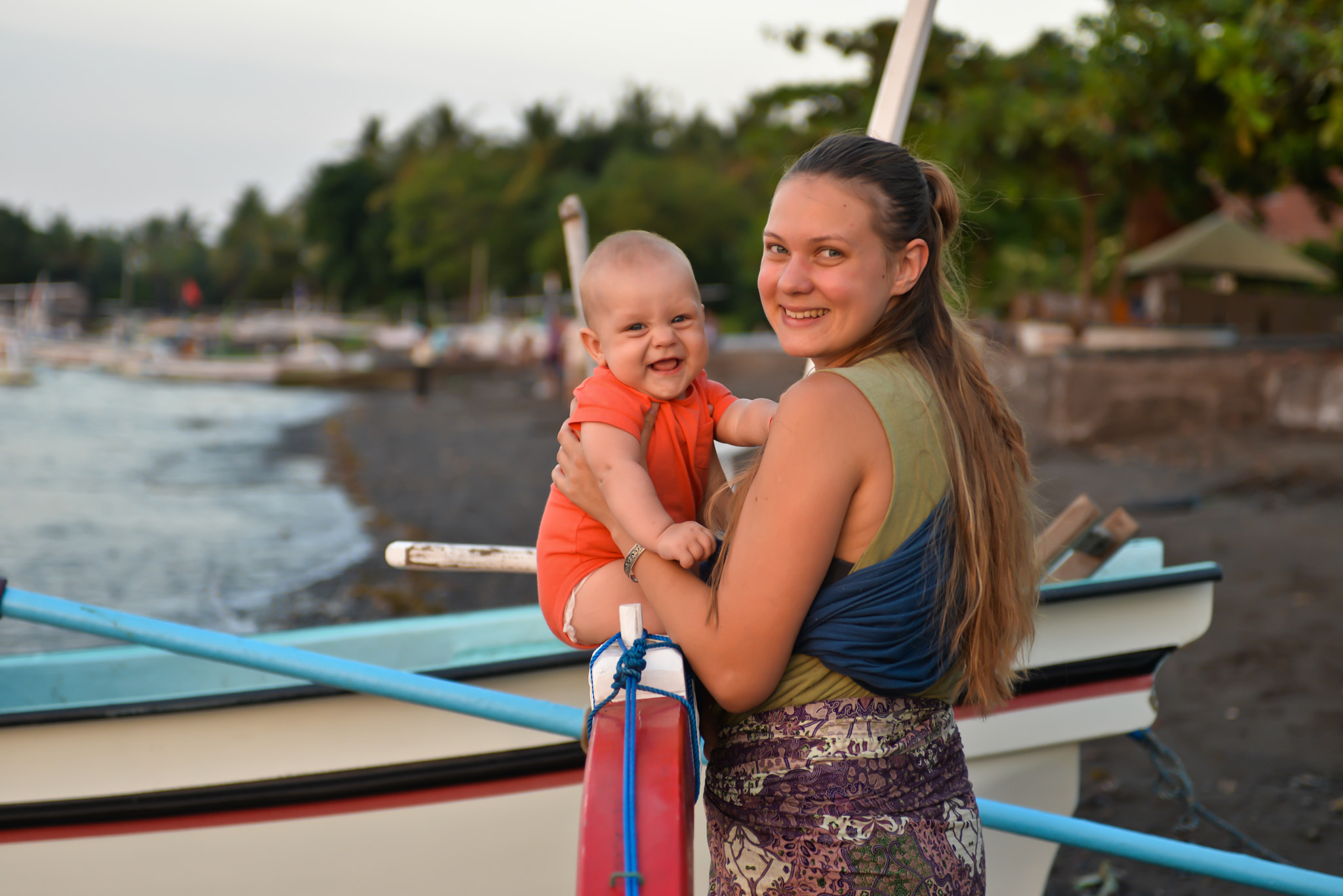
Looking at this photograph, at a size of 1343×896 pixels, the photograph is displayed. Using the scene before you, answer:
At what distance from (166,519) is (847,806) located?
43.9 ft

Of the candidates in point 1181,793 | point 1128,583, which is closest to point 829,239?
point 1128,583

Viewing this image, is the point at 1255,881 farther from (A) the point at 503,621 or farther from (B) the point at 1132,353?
(B) the point at 1132,353

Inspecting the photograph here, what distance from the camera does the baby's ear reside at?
70.1 inches

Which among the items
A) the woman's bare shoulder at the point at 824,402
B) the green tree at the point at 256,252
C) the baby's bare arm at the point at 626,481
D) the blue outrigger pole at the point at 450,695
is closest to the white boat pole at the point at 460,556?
the blue outrigger pole at the point at 450,695

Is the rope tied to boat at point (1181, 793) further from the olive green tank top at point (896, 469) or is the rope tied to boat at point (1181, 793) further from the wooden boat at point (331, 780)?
the olive green tank top at point (896, 469)

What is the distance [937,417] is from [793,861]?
2.09ft

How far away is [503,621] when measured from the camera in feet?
12.8

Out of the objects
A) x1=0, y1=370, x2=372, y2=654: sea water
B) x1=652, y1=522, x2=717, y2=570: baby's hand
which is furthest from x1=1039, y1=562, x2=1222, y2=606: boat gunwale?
x1=0, y1=370, x2=372, y2=654: sea water

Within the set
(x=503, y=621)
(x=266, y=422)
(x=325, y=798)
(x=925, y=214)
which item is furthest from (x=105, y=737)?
(x=266, y=422)

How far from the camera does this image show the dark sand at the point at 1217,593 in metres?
4.18

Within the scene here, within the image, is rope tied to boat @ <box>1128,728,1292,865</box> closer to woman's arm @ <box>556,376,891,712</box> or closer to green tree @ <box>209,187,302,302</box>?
woman's arm @ <box>556,376,891,712</box>

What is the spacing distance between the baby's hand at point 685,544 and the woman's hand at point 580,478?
0.41ft

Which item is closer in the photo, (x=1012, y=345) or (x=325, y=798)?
(x=325, y=798)

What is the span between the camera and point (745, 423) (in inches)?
71.1
